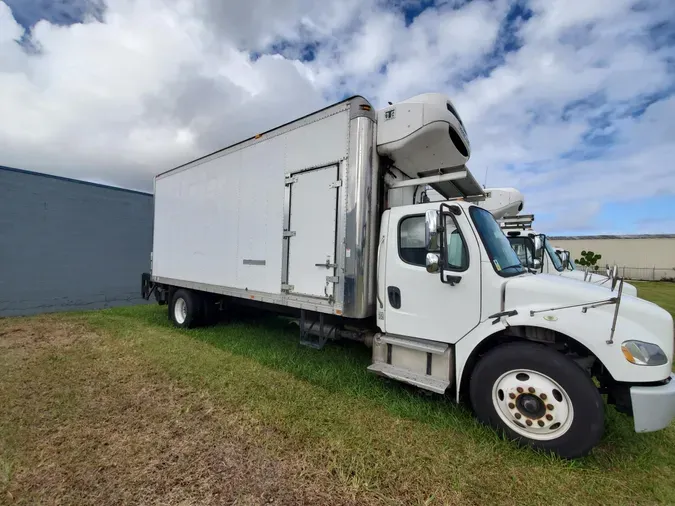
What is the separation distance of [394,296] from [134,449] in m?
3.07

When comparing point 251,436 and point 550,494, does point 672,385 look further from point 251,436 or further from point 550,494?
point 251,436

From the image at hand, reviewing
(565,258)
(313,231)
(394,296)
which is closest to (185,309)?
(313,231)

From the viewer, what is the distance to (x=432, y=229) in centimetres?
343

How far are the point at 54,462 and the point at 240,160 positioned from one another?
15.4 ft

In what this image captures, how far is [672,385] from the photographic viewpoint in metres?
2.85

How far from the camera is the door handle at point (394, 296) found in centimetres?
409

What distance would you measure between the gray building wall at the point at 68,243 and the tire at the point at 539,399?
12103 mm

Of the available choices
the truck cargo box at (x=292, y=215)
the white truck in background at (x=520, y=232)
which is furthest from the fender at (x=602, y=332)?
the white truck in background at (x=520, y=232)

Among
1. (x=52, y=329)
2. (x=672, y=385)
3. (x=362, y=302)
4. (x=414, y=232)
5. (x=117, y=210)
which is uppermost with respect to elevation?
(x=117, y=210)

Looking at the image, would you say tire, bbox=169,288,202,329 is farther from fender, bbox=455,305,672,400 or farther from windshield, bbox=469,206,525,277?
fender, bbox=455,305,672,400

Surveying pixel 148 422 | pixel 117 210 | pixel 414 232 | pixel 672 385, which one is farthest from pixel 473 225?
pixel 117 210

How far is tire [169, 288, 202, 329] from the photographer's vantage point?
7.39 m

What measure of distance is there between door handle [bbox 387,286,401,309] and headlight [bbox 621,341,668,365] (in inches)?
82.4

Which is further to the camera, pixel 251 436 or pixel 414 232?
pixel 414 232
